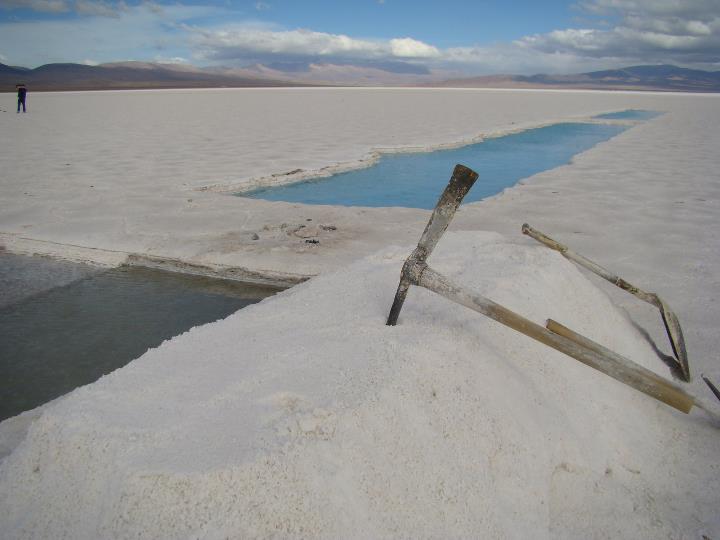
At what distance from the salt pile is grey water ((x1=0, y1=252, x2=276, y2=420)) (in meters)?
1.35

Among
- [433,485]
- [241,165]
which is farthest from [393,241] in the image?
[241,165]

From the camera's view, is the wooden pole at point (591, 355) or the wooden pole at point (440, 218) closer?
the wooden pole at point (591, 355)

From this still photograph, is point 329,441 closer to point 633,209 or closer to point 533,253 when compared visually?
point 533,253

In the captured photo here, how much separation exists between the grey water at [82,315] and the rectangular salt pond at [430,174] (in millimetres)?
3461

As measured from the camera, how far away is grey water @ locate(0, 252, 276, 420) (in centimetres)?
298

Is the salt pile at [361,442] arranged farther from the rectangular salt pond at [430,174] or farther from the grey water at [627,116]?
the grey water at [627,116]

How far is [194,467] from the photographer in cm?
137

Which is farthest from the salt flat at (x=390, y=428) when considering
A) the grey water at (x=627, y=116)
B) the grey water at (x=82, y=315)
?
the grey water at (x=627, y=116)

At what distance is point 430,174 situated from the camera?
10031 mm

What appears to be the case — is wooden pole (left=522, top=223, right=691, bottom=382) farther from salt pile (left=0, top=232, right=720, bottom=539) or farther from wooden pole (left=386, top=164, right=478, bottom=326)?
wooden pole (left=386, top=164, right=478, bottom=326)

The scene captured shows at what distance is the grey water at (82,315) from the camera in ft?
9.79

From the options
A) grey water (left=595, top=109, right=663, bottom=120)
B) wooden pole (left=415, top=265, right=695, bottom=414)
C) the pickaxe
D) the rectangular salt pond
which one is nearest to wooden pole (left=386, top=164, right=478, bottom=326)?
the pickaxe

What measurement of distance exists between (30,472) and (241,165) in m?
8.30

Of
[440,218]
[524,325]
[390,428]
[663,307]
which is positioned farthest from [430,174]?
[390,428]
